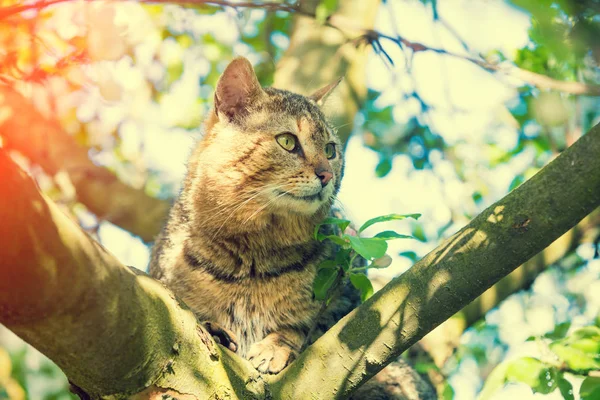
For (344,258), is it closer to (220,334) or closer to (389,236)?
(389,236)

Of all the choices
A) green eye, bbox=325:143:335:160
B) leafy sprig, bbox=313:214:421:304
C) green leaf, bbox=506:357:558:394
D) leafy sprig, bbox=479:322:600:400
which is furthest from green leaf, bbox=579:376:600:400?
green eye, bbox=325:143:335:160

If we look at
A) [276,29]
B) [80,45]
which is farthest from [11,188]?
[276,29]

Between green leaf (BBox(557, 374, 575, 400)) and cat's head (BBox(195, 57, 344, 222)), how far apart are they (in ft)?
4.90

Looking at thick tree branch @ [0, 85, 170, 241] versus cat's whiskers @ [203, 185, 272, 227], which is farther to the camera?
thick tree branch @ [0, 85, 170, 241]

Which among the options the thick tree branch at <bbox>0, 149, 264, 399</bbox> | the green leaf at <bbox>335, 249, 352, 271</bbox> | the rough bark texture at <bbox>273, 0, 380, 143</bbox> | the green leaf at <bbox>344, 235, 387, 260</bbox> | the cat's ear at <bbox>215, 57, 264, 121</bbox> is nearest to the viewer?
the thick tree branch at <bbox>0, 149, 264, 399</bbox>

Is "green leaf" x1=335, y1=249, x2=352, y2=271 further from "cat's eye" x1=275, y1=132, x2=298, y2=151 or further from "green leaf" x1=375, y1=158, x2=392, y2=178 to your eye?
"green leaf" x1=375, y1=158, x2=392, y2=178

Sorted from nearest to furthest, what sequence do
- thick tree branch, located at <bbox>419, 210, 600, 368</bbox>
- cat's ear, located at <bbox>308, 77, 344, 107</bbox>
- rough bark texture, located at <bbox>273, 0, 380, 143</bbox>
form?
cat's ear, located at <bbox>308, 77, 344, 107</bbox> → thick tree branch, located at <bbox>419, 210, 600, 368</bbox> → rough bark texture, located at <bbox>273, 0, 380, 143</bbox>

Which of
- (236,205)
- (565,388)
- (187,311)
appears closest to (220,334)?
(187,311)

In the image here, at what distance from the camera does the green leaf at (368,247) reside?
7.78 ft

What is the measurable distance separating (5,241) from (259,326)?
6.65ft

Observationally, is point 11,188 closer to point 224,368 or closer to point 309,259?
point 224,368

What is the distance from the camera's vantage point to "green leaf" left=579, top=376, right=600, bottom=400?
2.44 m

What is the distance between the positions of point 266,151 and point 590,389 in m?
1.98

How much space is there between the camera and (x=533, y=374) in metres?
3.07
